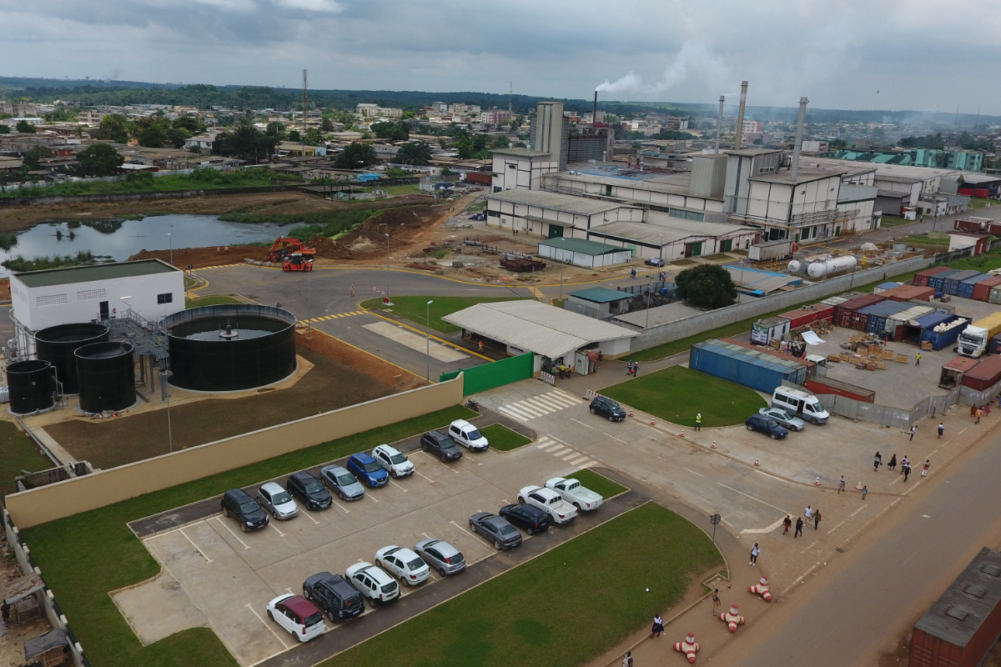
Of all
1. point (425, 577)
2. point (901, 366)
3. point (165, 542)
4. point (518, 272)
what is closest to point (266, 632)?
point (425, 577)

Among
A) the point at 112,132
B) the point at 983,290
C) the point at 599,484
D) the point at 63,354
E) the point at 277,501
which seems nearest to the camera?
the point at 277,501

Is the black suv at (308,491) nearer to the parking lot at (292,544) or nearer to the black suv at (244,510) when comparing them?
the parking lot at (292,544)

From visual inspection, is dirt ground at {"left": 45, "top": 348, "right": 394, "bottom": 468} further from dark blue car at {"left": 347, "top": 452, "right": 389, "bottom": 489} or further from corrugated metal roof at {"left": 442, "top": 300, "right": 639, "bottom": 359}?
corrugated metal roof at {"left": 442, "top": 300, "right": 639, "bottom": 359}

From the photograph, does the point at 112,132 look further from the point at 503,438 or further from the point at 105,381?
the point at 503,438

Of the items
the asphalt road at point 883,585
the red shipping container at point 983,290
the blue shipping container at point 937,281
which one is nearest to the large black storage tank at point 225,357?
the asphalt road at point 883,585

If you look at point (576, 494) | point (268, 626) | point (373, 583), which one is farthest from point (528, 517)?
point (268, 626)

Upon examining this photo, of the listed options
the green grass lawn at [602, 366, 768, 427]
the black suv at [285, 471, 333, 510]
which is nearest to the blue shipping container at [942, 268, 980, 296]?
the green grass lawn at [602, 366, 768, 427]
